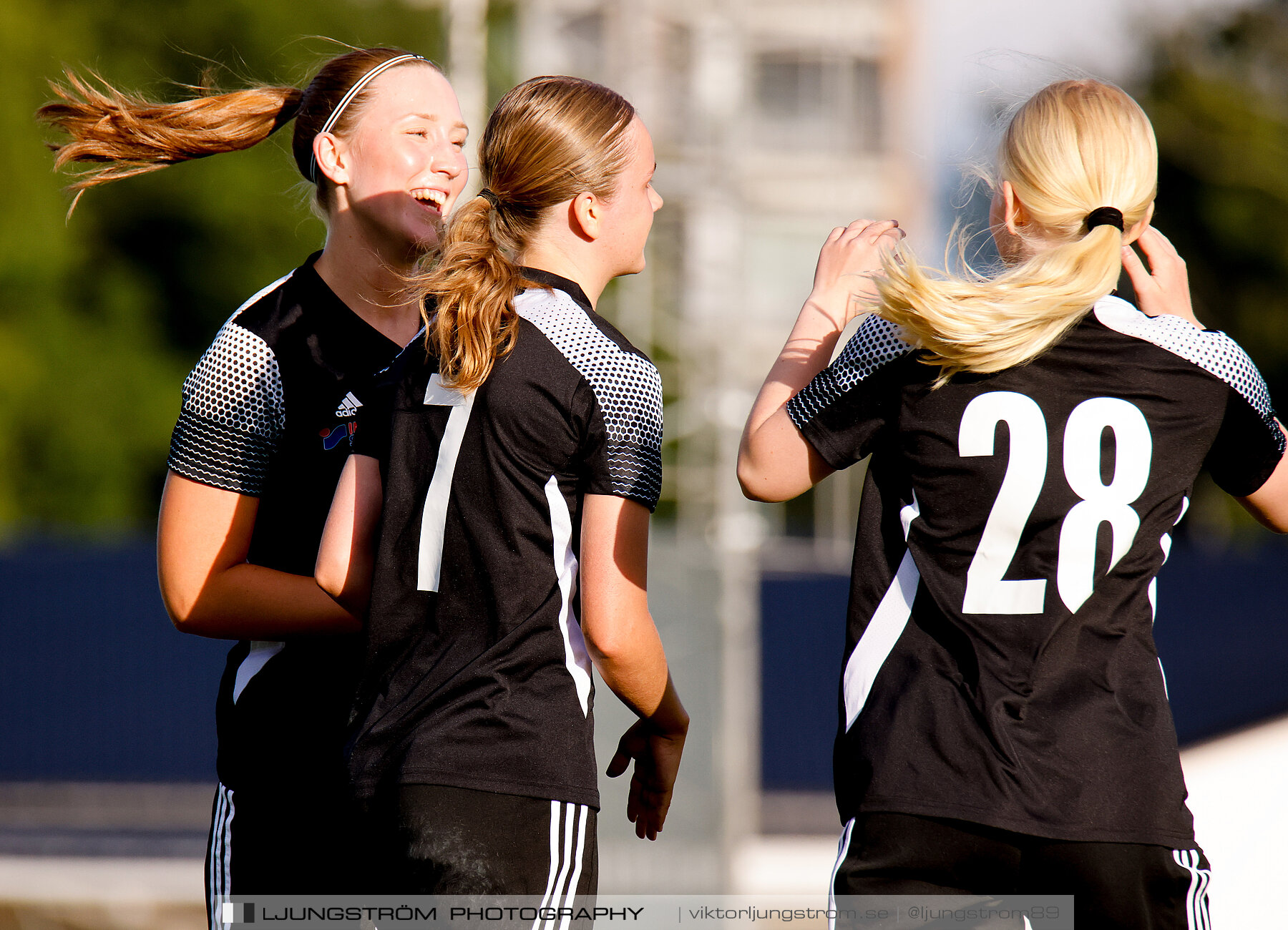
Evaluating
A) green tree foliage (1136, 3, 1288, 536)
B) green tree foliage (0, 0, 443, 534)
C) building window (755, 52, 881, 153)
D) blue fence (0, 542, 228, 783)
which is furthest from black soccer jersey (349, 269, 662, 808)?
building window (755, 52, 881, 153)

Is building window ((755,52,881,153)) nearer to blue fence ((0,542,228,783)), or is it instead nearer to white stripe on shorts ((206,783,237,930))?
blue fence ((0,542,228,783))

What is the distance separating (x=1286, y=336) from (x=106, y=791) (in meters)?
24.4

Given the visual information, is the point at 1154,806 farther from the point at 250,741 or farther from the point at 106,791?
the point at 106,791

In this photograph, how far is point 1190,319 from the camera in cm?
219

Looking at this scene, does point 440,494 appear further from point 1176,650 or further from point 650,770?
point 1176,650

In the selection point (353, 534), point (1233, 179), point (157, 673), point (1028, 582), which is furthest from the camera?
point (1233, 179)

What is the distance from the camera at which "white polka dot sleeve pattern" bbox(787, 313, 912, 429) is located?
6.90 ft

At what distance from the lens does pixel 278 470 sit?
7.83ft

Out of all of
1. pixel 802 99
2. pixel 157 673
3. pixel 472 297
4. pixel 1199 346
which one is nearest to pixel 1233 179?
pixel 802 99

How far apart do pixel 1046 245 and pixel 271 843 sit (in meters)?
1.70

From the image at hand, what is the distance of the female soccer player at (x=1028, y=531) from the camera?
6.29ft

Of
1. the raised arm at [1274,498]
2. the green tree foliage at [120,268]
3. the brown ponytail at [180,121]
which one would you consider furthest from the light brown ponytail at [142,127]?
the green tree foliage at [120,268]

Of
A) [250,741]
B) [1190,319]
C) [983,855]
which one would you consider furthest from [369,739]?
[1190,319]

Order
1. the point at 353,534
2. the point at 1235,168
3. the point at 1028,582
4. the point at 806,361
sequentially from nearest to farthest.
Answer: the point at 1028,582
the point at 353,534
the point at 806,361
the point at 1235,168
